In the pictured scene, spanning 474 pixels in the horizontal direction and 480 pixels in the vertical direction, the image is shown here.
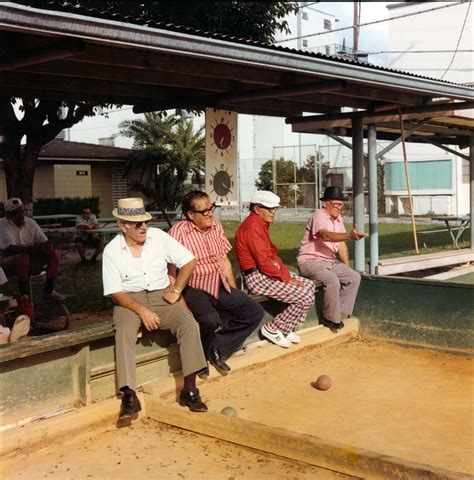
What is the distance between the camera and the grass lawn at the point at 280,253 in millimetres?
9748

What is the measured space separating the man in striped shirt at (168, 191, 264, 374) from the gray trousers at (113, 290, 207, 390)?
39cm

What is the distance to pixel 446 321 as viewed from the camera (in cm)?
748

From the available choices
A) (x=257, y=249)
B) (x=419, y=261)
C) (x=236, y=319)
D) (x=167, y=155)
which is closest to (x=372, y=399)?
(x=236, y=319)

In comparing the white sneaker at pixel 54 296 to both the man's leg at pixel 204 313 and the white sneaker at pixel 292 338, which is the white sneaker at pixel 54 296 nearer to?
the man's leg at pixel 204 313

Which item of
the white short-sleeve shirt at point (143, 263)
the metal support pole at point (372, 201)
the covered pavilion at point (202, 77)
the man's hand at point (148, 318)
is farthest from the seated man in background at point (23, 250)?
the metal support pole at point (372, 201)

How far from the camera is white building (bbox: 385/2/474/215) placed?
109ft

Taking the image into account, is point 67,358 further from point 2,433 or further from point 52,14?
point 52,14

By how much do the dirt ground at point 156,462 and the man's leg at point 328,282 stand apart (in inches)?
118

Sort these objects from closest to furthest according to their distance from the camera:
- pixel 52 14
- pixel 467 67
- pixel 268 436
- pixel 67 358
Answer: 1. pixel 52 14
2. pixel 268 436
3. pixel 67 358
4. pixel 467 67

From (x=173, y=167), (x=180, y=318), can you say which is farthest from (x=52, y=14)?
(x=173, y=167)

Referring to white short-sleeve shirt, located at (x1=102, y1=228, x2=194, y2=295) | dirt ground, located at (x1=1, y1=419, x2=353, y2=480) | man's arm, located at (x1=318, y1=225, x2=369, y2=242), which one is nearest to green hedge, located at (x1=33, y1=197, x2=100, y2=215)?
man's arm, located at (x1=318, y1=225, x2=369, y2=242)

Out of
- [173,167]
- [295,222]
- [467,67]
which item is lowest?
[295,222]

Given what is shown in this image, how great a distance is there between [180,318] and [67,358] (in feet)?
2.93

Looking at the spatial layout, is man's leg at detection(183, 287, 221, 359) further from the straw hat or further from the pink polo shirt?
the pink polo shirt
